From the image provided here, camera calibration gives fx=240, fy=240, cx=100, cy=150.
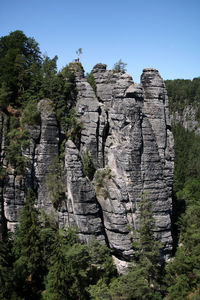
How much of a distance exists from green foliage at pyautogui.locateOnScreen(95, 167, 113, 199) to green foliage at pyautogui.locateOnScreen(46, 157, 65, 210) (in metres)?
3.91

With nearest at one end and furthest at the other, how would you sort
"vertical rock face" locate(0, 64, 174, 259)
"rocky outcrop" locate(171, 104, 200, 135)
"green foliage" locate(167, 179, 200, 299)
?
1. "green foliage" locate(167, 179, 200, 299)
2. "vertical rock face" locate(0, 64, 174, 259)
3. "rocky outcrop" locate(171, 104, 200, 135)

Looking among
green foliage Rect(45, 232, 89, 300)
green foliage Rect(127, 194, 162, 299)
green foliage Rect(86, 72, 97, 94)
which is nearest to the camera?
green foliage Rect(45, 232, 89, 300)

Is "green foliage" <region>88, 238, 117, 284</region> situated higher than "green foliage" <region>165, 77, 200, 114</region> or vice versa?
"green foliage" <region>165, 77, 200, 114</region>

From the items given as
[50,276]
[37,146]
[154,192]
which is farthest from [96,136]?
[50,276]

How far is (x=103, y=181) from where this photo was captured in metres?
27.1

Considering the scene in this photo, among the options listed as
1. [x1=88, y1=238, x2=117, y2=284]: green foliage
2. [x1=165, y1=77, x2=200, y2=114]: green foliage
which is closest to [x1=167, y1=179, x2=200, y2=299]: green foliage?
[x1=88, y1=238, x2=117, y2=284]: green foliage

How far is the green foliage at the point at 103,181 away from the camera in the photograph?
2679 cm

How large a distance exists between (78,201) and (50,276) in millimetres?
7550

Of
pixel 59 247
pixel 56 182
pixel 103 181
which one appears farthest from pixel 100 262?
pixel 56 182

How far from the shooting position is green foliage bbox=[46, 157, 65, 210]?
88.3 ft

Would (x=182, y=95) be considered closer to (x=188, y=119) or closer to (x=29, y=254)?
(x=188, y=119)

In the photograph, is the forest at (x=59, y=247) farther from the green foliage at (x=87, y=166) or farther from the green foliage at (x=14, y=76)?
the green foliage at (x=87, y=166)

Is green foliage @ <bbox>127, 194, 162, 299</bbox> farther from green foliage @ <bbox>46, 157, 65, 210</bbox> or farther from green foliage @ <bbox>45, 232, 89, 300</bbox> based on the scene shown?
green foliage @ <bbox>46, 157, 65, 210</bbox>

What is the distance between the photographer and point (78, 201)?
25734 mm
